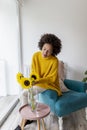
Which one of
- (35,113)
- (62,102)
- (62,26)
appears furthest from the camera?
(62,26)

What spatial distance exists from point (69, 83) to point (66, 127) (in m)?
0.72

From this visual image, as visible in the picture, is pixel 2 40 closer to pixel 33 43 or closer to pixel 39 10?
pixel 33 43

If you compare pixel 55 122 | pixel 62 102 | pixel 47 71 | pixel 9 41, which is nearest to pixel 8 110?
pixel 55 122

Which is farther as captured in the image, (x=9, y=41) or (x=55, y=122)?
(x=9, y=41)

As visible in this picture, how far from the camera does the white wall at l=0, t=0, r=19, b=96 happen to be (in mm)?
3535

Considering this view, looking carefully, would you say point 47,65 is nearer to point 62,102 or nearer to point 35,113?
point 62,102

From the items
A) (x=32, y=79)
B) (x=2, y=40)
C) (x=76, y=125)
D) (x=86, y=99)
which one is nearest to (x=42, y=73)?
(x=32, y=79)

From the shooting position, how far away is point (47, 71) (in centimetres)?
258

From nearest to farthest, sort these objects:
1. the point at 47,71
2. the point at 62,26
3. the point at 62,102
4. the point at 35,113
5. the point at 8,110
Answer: the point at 35,113
the point at 62,102
the point at 47,71
the point at 8,110
the point at 62,26

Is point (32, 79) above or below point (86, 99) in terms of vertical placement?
above

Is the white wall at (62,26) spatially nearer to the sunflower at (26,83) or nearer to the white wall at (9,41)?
the white wall at (9,41)

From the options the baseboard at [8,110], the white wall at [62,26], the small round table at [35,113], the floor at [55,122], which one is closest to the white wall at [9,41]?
the white wall at [62,26]

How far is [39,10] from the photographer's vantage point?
3533mm

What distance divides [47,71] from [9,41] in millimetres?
1409
